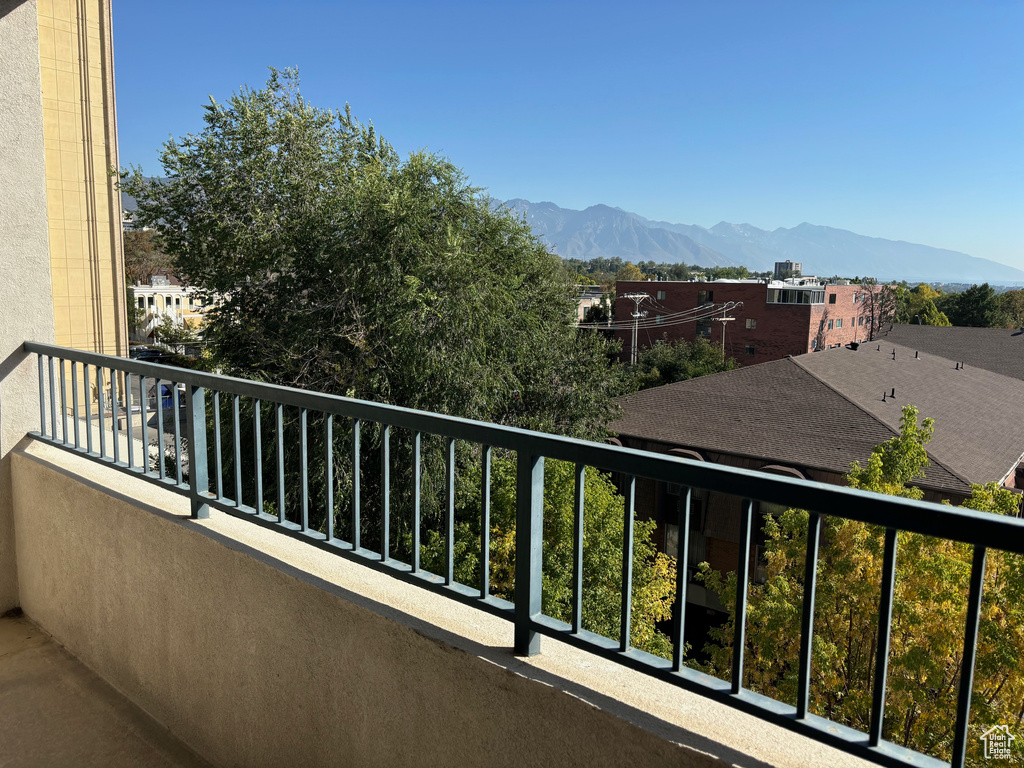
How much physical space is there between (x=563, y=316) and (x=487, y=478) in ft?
65.9

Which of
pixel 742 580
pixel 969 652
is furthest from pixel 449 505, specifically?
pixel 969 652

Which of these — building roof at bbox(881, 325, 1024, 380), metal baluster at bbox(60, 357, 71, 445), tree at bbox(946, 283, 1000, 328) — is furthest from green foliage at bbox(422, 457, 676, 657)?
tree at bbox(946, 283, 1000, 328)

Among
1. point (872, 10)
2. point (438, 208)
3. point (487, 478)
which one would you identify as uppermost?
point (872, 10)

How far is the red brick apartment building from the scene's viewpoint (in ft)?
181

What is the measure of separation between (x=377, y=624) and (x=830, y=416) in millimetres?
21232

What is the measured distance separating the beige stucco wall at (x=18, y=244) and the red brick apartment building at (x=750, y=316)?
54.7m

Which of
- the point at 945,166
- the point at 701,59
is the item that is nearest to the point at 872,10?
the point at 945,166

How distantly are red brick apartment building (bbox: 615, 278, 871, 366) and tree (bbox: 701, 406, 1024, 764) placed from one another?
148 ft

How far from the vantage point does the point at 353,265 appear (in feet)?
51.2

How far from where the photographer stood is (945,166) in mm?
196500

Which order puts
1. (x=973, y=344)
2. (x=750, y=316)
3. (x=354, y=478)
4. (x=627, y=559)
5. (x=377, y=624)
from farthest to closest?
(x=750, y=316)
(x=973, y=344)
(x=354, y=478)
(x=377, y=624)
(x=627, y=559)

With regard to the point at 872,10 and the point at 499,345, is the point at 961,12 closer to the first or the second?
the point at 872,10

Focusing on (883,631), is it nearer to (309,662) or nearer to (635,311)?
(309,662)

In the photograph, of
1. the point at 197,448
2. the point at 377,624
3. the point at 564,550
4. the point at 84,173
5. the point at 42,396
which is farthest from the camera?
the point at 84,173
